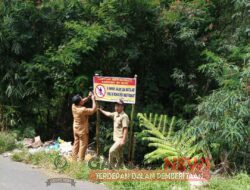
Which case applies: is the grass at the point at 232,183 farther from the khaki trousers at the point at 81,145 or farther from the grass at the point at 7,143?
the grass at the point at 7,143

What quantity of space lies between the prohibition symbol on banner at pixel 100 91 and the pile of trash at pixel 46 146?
4.82ft

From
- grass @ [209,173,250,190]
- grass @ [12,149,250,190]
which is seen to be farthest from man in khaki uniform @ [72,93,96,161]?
grass @ [209,173,250,190]

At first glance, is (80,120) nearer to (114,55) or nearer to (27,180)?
(27,180)

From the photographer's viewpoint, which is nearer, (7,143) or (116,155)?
(116,155)

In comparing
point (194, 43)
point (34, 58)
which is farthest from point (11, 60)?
point (194, 43)

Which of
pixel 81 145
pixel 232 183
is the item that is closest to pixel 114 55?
pixel 81 145

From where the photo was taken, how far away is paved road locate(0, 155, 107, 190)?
6859mm

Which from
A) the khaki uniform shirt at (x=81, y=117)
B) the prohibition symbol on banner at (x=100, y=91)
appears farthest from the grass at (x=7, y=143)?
the prohibition symbol on banner at (x=100, y=91)

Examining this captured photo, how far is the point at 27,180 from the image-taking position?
284 inches

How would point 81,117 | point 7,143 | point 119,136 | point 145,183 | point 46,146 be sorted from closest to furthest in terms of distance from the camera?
point 145,183
point 119,136
point 81,117
point 7,143
point 46,146

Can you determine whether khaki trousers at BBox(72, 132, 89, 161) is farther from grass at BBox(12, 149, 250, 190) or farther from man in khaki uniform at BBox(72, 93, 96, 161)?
grass at BBox(12, 149, 250, 190)

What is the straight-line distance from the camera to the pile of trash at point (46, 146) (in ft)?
29.7

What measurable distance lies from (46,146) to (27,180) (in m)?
2.38

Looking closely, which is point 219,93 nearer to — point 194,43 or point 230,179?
point 230,179
